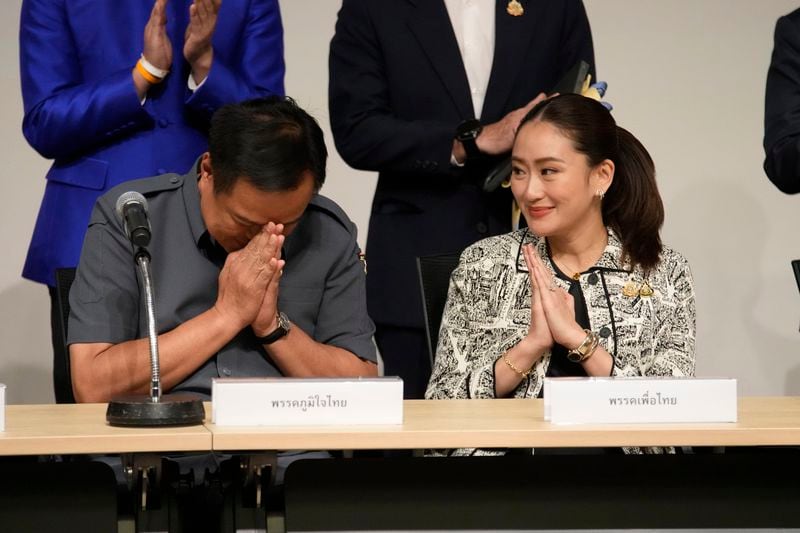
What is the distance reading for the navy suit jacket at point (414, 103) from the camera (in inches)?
127

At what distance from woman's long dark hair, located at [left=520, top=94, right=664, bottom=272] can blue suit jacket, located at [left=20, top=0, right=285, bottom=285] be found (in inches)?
28.8

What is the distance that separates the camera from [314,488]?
76.7 inches

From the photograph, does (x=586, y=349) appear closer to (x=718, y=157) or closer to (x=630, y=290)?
(x=630, y=290)

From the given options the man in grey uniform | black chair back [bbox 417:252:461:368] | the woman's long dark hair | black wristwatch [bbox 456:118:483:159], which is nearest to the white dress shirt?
black wristwatch [bbox 456:118:483:159]

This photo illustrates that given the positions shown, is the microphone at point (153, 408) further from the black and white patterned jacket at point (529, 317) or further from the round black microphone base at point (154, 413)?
the black and white patterned jacket at point (529, 317)

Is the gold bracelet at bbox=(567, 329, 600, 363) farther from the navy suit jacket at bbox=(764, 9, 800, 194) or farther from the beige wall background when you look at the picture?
the beige wall background

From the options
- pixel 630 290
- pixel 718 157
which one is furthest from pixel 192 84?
pixel 718 157

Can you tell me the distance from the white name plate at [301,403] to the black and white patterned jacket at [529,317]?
669 millimetres

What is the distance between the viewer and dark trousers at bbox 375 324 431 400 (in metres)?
3.21

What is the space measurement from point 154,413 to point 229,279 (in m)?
0.54

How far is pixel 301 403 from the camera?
78.0 inches

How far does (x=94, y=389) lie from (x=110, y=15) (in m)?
0.99

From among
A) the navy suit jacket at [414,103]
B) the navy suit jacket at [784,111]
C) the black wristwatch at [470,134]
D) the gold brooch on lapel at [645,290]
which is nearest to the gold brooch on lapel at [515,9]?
the navy suit jacket at [414,103]

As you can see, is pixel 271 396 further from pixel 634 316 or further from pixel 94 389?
pixel 634 316
